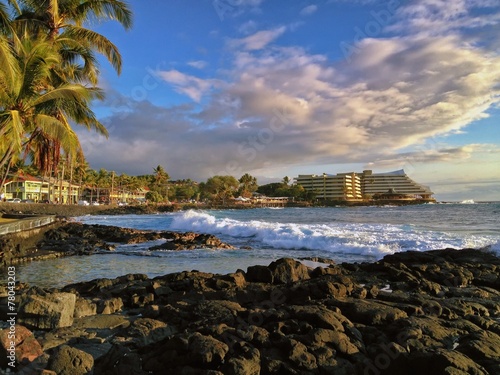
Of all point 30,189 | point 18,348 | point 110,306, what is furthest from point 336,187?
point 18,348

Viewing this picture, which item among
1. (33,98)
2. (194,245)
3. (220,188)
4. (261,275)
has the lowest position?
(194,245)

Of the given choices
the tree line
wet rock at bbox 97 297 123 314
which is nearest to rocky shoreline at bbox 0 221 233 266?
the tree line

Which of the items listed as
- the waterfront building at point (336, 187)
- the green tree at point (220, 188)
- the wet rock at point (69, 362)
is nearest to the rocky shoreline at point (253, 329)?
the wet rock at point (69, 362)

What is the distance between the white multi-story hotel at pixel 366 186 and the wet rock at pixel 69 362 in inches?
4816

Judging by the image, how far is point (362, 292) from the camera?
23.6 ft

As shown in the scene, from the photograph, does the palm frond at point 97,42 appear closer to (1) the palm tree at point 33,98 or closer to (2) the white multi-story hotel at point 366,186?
(1) the palm tree at point 33,98

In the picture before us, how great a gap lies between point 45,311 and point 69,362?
1993mm

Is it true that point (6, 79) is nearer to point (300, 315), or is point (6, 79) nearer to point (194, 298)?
point (194, 298)

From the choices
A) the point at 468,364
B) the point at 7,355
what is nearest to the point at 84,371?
the point at 7,355

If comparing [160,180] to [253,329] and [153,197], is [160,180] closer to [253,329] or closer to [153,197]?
[153,197]

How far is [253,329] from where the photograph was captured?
475 cm

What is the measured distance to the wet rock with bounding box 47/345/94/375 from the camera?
12.2 ft

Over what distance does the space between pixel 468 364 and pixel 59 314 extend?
534cm

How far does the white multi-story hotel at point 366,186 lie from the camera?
400 ft
